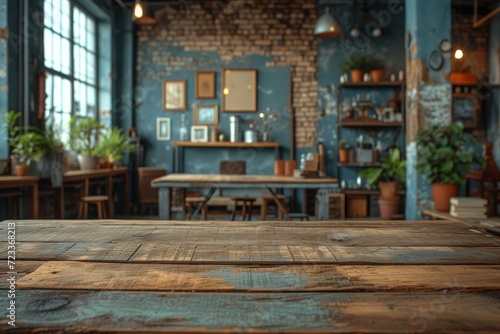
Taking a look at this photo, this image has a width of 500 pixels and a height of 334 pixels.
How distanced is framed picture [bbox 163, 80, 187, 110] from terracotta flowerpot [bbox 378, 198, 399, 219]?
151 inches

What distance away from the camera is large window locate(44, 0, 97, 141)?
6277 mm

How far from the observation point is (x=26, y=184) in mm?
4680

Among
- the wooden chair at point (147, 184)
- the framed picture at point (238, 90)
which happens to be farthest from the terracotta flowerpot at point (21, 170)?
the framed picture at point (238, 90)

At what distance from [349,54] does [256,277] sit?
7866 mm

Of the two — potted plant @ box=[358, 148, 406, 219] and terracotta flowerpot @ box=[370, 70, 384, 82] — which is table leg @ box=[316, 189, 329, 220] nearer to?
potted plant @ box=[358, 148, 406, 219]

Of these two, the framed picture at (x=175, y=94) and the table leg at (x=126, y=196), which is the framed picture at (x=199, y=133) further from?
the table leg at (x=126, y=196)

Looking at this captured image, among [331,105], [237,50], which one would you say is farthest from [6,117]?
[331,105]

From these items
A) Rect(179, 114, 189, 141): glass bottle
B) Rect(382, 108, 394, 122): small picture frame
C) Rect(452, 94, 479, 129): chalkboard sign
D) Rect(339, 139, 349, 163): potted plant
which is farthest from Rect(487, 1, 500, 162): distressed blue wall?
Rect(179, 114, 189, 141): glass bottle

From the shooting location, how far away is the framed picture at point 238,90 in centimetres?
840

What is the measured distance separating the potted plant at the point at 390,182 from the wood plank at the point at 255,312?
6.41 metres

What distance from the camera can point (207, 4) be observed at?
27.7 feet

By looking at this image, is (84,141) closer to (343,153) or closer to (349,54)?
(343,153)

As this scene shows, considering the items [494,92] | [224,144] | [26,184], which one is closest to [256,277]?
[26,184]

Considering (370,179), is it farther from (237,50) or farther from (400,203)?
(237,50)
